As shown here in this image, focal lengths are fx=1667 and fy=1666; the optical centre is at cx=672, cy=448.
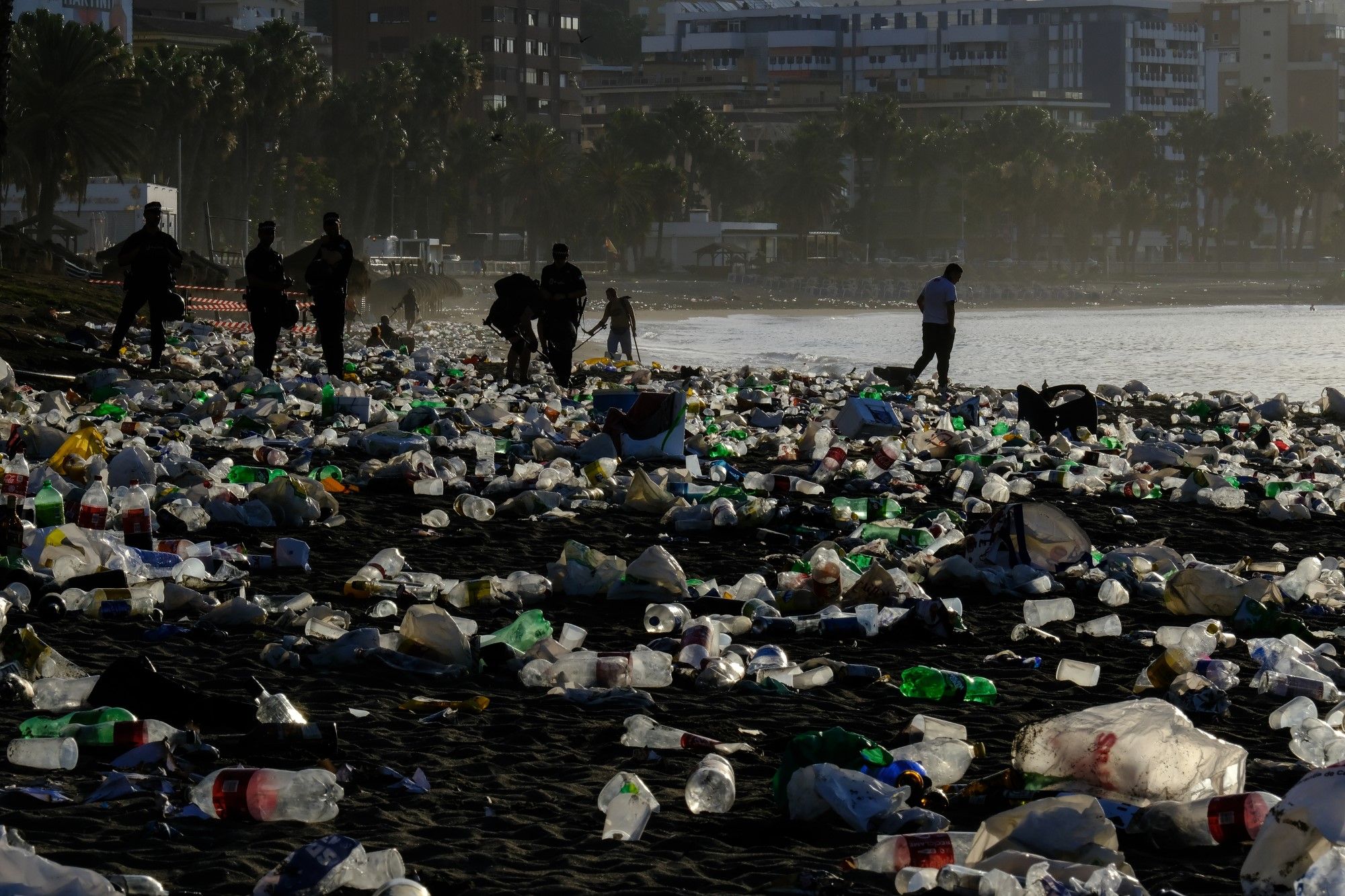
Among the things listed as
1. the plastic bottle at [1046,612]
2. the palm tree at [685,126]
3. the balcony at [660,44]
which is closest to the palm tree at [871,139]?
the palm tree at [685,126]

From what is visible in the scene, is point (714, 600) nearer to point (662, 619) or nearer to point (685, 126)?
point (662, 619)

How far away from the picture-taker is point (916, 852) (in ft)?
9.89

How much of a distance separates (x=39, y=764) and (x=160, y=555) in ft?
6.99

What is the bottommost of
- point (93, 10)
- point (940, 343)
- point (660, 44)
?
point (940, 343)

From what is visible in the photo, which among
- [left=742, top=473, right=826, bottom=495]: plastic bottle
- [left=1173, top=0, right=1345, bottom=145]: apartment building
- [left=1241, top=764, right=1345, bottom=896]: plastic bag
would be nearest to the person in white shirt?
[left=742, top=473, right=826, bottom=495]: plastic bottle

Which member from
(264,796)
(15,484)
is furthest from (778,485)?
(264,796)

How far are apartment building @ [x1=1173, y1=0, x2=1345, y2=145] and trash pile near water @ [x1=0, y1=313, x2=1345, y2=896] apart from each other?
6472 inches

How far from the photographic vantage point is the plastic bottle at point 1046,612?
17.8ft

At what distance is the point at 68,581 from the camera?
530 cm

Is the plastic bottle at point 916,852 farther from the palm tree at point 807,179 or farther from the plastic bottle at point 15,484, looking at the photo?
the palm tree at point 807,179

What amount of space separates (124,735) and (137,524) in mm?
2446

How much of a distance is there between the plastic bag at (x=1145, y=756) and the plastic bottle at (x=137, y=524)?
3659 millimetres

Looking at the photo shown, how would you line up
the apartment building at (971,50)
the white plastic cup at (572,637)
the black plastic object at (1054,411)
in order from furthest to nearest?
the apartment building at (971,50)
the black plastic object at (1054,411)
the white plastic cup at (572,637)

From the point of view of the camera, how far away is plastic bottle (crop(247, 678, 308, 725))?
153 inches
